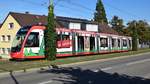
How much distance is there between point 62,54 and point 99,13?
74374 mm

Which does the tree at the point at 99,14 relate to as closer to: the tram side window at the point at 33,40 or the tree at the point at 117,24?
the tree at the point at 117,24

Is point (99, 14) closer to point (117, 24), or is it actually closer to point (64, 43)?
point (117, 24)

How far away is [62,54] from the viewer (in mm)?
34281

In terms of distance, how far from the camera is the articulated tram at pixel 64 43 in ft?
97.7

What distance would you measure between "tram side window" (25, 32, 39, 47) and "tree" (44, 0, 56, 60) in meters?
0.92

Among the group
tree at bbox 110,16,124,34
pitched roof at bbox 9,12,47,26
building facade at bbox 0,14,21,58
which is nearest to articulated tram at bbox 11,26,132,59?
pitched roof at bbox 9,12,47,26

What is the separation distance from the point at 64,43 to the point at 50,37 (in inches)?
147

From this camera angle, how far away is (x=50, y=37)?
101ft

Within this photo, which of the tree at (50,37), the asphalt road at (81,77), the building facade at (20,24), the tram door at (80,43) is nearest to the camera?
the asphalt road at (81,77)

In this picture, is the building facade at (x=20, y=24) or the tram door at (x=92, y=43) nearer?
the tram door at (x=92, y=43)

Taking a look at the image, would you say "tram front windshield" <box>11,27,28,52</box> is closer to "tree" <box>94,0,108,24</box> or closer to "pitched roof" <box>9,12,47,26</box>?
"pitched roof" <box>9,12,47,26</box>

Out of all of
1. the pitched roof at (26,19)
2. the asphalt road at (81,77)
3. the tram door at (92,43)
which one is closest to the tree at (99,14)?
the pitched roof at (26,19)

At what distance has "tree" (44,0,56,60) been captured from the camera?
101 ft

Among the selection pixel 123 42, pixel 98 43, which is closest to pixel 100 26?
pixel 123 42
